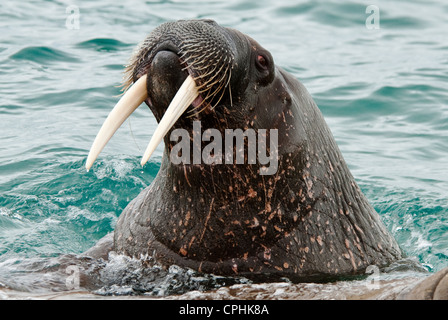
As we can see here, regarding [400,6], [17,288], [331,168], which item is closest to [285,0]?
[400,6]

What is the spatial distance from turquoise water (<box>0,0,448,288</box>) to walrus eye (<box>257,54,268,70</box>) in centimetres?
104

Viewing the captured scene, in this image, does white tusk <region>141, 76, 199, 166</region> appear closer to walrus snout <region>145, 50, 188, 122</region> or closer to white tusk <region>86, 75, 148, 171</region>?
walrus snout <region>145, 50, 188, 122</region>

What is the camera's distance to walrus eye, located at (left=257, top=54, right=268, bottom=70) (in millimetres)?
5391

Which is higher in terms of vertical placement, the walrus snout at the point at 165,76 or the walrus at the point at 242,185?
the walrus snout at the point at 165,76

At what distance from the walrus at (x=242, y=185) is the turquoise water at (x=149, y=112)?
23.0 inches

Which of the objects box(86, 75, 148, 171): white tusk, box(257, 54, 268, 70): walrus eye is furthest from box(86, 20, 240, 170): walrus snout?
box(257, 54, 268, 70): walrus eye

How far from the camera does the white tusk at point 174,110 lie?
452 centimetres

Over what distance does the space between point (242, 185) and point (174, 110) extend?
1029 mm

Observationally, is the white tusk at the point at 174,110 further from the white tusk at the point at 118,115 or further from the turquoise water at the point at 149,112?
the turquoise water at the point at 149,112

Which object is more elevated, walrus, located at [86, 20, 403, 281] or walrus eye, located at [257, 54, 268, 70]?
walrus eye, located at [257, 54, 268, 70]

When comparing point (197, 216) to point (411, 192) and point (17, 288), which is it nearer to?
point (17, 288)

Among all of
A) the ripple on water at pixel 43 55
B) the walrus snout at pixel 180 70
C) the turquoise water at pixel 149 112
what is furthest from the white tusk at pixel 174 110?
the ripple on water at pixel 43 55

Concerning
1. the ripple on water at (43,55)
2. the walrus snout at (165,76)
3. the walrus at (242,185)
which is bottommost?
the walrus at (242,185)

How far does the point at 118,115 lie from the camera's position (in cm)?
480
